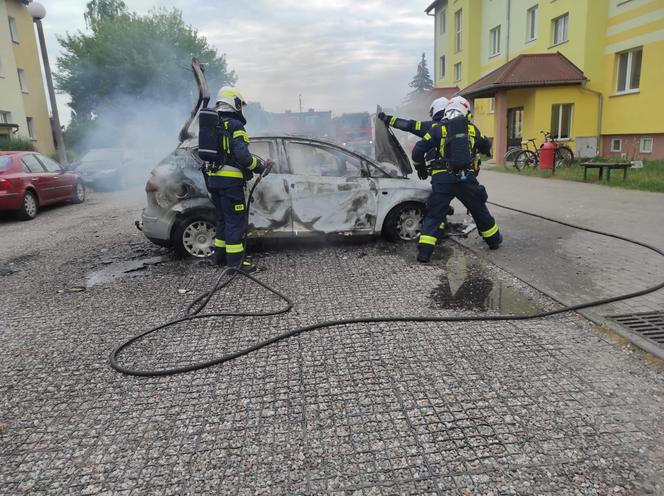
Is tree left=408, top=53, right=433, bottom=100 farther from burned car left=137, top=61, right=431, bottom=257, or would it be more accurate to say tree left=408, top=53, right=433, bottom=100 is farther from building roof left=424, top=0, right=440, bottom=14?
burned car left=137, top=61, right=431, bottom=257

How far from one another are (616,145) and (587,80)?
259 cm

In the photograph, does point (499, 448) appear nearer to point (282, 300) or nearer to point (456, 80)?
point (282, 300)

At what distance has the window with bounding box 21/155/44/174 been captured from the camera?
36.6ft

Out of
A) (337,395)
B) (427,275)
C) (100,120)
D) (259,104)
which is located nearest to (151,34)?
(100,120)

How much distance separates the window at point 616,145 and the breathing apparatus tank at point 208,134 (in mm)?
16512

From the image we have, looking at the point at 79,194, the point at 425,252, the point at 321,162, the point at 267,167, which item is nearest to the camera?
the point at 267,167

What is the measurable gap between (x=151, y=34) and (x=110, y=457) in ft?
105

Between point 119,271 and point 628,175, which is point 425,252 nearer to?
point 119,271

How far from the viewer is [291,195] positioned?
635 centimetres

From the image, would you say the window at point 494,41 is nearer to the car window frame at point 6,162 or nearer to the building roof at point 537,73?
the building roof at point 537,73

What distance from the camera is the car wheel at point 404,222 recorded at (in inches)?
270

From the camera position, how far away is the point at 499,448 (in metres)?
2.50

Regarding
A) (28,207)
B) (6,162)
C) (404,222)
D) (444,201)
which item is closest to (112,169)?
(28,207)

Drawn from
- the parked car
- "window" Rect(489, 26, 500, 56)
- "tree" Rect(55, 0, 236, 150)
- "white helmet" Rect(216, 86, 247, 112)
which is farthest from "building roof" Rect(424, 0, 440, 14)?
"white helmet" Rect(216, 86, 247, 112)
